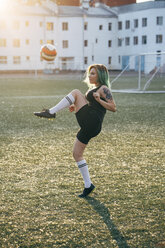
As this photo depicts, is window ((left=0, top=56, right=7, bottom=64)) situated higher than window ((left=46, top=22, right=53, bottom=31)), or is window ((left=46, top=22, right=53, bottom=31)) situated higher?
window ((left=46, top=22, right=53, bottom=31))

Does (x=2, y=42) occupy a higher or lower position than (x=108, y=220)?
higher

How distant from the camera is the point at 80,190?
5.04 meters

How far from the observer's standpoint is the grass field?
3.67 m

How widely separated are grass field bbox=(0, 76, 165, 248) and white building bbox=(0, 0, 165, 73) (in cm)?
4639

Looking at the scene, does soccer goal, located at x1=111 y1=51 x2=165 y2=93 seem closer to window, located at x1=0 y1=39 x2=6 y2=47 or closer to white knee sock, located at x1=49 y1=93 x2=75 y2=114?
white knee sock, located at x1=49 y1=93 x2=75 y2=114

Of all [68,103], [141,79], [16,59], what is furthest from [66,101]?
[16,59]

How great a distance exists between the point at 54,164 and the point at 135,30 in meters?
60.7

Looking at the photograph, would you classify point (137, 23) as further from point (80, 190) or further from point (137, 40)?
point (80, 190)

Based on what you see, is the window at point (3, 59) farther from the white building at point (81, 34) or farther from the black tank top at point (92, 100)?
Answer: the black tank top at point (92, 100)

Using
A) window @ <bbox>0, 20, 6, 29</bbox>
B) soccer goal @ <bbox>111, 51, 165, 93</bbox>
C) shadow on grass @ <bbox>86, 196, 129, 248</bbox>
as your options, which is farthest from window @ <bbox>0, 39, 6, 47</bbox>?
shadow on grass @ <bbox>86, 196, 129, 248</bbox>

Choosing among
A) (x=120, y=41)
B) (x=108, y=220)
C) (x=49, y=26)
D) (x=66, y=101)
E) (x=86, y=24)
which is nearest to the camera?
(x=108, y=220)

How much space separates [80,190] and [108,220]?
41.4 inches

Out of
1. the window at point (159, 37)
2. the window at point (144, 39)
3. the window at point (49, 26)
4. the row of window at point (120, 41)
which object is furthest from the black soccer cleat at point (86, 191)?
the window at point (144, 39)

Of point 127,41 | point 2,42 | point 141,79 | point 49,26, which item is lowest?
point 141,79
